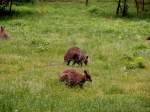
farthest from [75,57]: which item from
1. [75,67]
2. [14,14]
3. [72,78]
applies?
[14,14]

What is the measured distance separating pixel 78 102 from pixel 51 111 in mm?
1708

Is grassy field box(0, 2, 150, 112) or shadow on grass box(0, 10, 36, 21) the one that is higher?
grassy field box(0, 2, 150, 112)

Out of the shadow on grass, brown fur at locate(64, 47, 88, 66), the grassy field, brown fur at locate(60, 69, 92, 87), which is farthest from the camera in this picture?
the shadow on grass

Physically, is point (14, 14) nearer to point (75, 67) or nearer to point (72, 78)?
point (75, 67)

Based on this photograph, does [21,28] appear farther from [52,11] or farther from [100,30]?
[52,11]

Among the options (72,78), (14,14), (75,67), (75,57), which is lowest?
(14,14)

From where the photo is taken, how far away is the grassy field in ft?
49.0

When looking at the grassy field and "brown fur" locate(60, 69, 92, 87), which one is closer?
the grassy field

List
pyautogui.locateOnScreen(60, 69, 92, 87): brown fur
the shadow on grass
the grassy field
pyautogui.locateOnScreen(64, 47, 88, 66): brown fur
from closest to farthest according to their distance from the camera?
1. the grassy field
2. pyautogui.locateOnScreen(60, 69, 92, 87): brown fur
3. pyautogui.locateOnScreen(64, 47, 88, 66): brown fur
4. the shadow on grass

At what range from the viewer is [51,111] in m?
13.7

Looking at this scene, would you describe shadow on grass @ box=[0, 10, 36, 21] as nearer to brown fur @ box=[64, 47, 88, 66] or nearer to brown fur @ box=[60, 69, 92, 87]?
brown fur @ box=[64, 47, 88, 66]

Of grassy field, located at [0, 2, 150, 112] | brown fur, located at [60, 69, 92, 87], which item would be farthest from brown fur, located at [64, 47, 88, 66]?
brown fur, located at [60, 69, 92, 87]

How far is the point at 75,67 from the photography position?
22719 millimetres

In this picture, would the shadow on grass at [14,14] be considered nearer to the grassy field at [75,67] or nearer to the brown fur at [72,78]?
the grassy field at [75,67]
